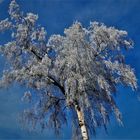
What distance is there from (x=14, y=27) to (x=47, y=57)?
3753 mm

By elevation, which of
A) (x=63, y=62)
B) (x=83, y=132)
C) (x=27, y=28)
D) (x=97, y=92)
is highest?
(x=27, y=28)

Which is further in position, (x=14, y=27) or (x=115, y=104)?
(x=14, y=27)

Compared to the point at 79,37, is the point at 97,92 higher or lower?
lower

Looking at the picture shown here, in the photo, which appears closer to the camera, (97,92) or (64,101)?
(97,92)

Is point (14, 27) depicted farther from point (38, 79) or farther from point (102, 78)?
point (102, 78)

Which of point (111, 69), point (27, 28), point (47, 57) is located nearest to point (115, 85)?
point (111, 69)

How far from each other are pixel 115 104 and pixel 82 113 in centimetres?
223

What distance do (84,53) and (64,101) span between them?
14.4ft

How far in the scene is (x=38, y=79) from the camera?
89.0ft

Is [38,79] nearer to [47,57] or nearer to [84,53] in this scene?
[47,57]

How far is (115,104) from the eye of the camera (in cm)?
2617

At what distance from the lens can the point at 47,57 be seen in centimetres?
2644

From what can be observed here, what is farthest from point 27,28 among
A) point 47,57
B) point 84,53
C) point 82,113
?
point 82,113

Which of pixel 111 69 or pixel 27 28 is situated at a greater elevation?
pixel 27 28
